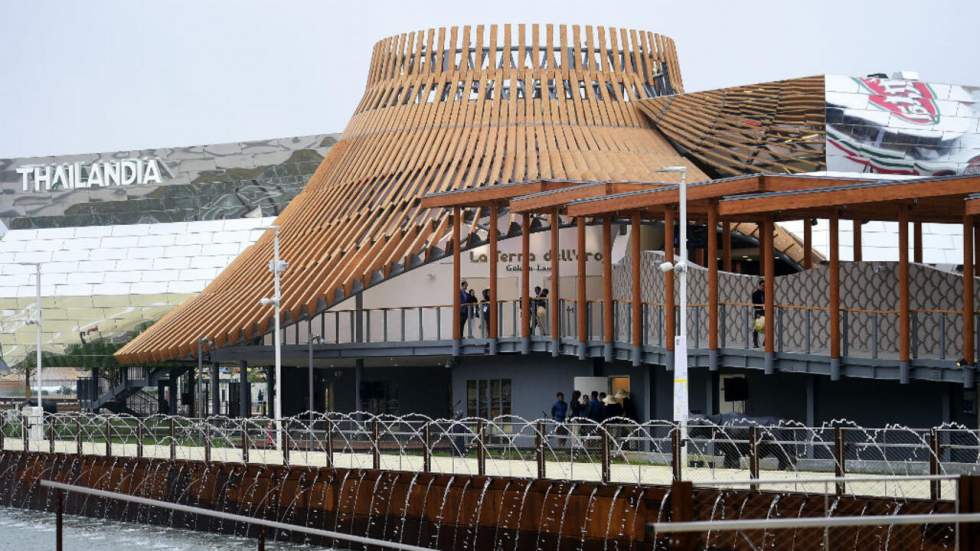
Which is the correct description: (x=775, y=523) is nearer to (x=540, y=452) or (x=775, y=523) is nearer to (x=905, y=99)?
(x=540, y=452)

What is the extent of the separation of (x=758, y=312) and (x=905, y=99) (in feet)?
60.7

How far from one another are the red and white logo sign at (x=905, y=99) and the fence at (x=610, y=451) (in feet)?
62.0

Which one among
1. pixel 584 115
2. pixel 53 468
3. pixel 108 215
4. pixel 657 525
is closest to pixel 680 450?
pixel 657 525

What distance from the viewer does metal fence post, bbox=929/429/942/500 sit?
24.1 metres

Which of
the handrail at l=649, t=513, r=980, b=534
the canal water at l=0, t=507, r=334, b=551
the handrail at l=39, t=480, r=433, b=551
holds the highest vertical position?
the handrail at l=649, t=513, r=980, b=534

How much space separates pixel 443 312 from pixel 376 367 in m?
8.12

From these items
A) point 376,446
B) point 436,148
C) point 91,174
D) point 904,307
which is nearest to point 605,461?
point 376,446

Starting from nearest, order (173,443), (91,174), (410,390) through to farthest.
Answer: (173,443) → (410,390) → (91,174)

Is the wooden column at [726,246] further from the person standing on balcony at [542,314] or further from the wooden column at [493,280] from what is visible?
the wooden column at [493,280]

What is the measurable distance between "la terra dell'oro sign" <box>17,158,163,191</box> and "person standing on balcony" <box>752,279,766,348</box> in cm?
4760

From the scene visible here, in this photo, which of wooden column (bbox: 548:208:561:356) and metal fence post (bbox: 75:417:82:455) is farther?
wooden column (bbox: 548:208:561:356)

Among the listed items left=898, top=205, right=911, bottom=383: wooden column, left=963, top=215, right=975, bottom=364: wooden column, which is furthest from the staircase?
left=963, top=215, right=975, bottom=364: wooden column

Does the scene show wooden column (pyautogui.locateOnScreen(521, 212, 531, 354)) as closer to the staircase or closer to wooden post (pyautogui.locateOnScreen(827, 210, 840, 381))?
wooden post (pyautogui.locateOnScreen(827, 210, 840, 381))

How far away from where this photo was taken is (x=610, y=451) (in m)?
29.3
